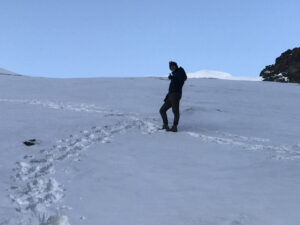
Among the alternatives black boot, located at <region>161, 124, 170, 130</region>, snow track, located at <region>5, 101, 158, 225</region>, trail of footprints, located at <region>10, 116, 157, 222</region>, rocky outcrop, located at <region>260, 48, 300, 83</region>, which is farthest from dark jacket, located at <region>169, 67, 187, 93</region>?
rocky outcrop, located at <region>260, 48, 300, 83</region>

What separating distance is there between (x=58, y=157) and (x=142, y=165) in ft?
5.47

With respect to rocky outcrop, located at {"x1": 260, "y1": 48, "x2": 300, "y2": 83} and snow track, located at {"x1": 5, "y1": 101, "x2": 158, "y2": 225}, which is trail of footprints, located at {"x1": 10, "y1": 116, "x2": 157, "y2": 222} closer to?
snow track, located at {"x1": 5, "y1": 101, "x2": 158, "y2": 225}

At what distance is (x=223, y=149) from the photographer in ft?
29.1

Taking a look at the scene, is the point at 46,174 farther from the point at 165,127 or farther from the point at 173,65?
the point at 173,65

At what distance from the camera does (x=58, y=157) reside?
24.9 feet

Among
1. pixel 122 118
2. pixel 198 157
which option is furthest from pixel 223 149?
pixel 122 118

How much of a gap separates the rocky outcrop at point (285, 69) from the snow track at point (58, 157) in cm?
4273

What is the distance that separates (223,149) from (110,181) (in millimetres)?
3398

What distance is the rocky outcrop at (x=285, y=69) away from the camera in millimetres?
50912

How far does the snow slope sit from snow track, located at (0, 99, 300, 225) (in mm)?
17

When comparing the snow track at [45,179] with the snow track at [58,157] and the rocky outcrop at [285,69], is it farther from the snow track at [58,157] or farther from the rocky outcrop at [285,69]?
the rocky outcrop at [285,69]

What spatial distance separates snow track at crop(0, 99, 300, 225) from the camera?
5156mm

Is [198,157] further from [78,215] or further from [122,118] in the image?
[122,118]

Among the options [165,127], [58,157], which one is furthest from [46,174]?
[165,127]
